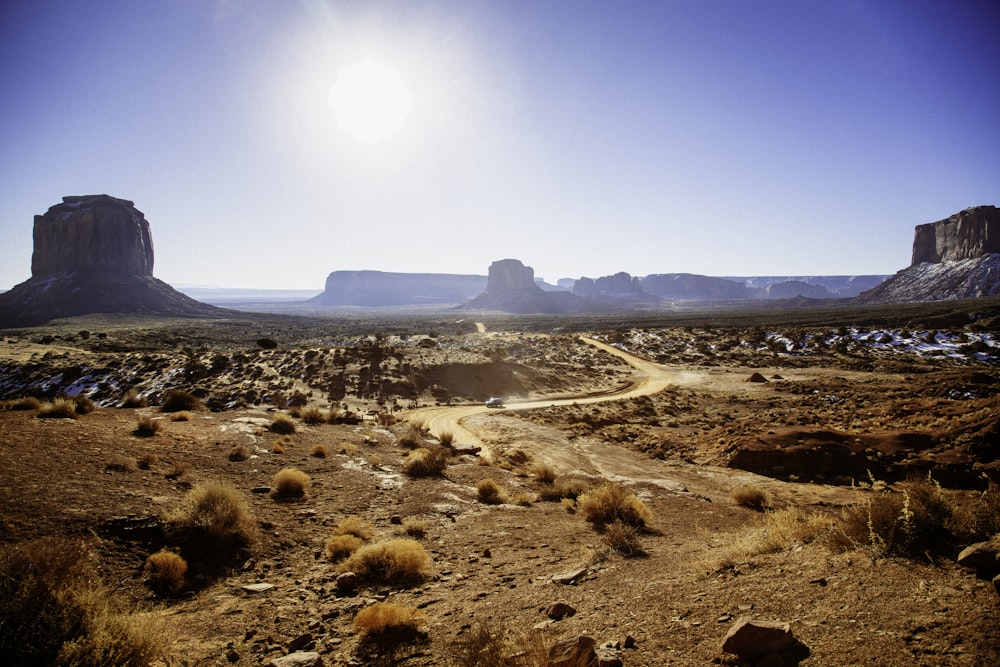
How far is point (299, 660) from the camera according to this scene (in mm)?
4820

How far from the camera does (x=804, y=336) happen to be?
5562 cm

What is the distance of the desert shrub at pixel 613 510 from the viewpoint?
32.3 ft

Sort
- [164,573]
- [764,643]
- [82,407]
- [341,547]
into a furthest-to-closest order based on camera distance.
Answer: [82,407] → [341,547] → [164,573] → [764,643]

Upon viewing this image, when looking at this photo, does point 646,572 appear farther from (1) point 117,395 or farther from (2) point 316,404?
(1) point 117,395

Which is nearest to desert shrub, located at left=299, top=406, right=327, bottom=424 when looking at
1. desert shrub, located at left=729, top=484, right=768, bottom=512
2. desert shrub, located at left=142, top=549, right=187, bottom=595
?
desert shrub, located at left=142, top=549, right=187, bottom=595

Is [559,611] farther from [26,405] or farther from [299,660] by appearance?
[26,405]

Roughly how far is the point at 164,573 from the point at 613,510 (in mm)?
8462

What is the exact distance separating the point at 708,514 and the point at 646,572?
18.8ft

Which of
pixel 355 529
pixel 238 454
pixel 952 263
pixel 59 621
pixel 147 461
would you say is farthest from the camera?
pixel 952 263

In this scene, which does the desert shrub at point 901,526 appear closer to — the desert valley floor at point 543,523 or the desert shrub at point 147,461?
the desert valley floor at point 543,523

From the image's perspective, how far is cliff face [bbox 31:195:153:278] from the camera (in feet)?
408

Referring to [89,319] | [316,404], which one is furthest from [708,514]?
[89,319]

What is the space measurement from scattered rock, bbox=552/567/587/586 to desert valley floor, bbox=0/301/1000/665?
0.14ft

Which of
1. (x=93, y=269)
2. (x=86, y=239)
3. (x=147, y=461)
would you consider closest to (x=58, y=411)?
(x=147, y=461)
